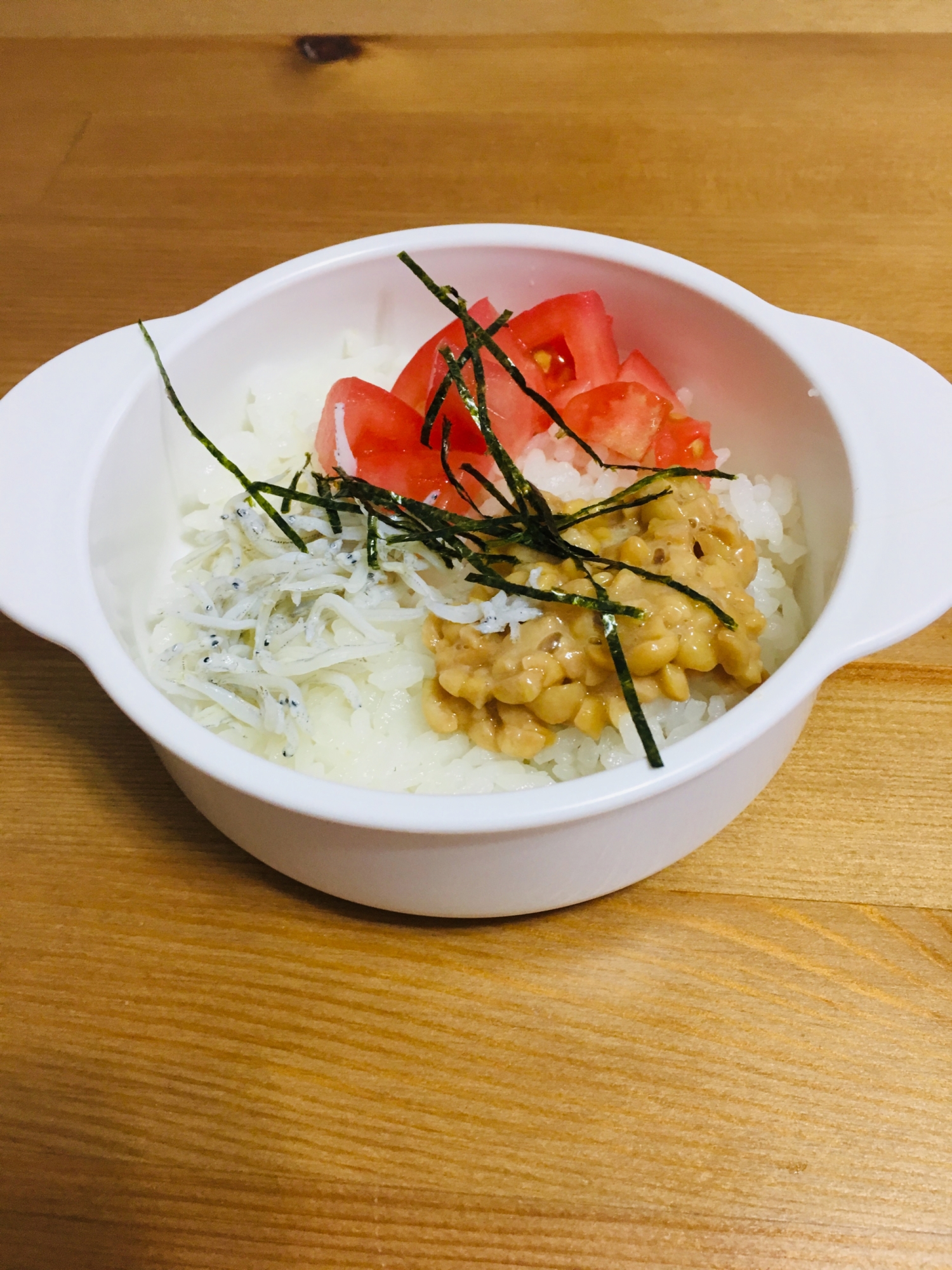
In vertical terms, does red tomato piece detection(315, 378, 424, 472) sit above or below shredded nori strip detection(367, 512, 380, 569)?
above

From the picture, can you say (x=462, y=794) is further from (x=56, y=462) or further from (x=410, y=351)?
(x=410, y=351)

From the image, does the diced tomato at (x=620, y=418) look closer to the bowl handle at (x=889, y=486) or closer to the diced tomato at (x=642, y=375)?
the diced tomato at (x=642, y=375)

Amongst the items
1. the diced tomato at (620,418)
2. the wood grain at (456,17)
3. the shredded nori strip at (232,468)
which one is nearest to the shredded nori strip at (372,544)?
the shredded nori strip at (232,468)

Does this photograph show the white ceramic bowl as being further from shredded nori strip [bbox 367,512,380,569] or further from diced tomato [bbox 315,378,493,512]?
shredded nori strip [bbox 367,512,380,569]

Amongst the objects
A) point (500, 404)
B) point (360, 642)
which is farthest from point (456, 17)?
point (360, 642)

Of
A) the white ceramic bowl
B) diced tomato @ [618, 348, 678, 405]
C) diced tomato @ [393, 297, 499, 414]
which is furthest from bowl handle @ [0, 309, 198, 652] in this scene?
diced tomato @ [618, 348, 678, 405]

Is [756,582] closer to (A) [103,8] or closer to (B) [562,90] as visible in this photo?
(B) [562,90]

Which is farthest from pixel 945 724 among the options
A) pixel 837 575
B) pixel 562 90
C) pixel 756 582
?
pixel 562 90
